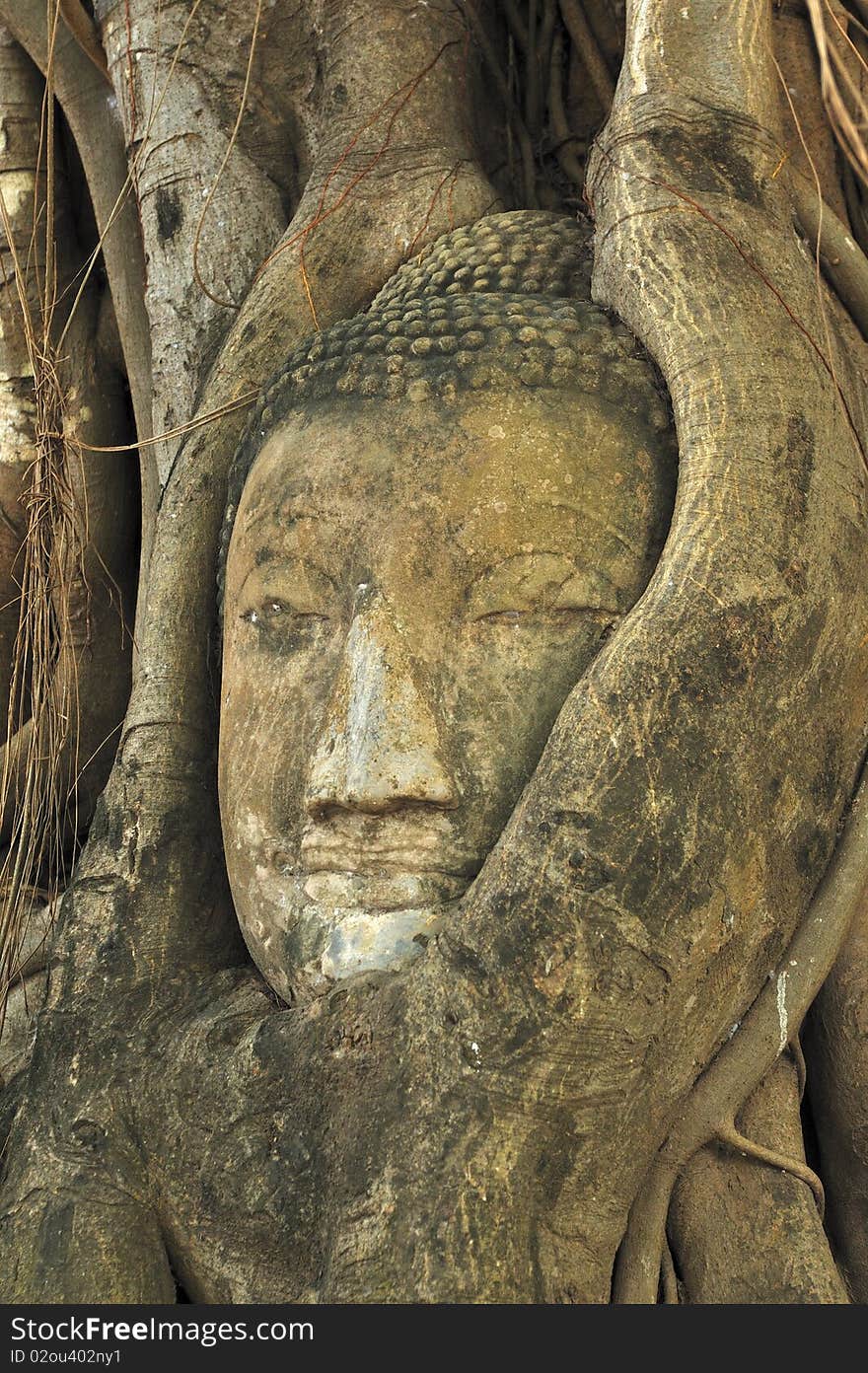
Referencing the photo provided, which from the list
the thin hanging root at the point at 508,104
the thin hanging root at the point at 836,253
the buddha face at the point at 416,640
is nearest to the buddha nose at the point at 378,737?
the buddha face at the point at 416,640

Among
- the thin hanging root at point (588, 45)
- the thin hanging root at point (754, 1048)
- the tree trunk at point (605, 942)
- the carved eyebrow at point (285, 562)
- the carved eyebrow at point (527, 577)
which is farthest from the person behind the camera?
the thin hanging root at point (588, 45)

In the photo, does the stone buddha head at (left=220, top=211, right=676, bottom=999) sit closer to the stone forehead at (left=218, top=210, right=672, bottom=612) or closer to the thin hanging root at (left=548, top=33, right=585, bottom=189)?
the stone forehead at (left=218, top=210, right=672, bottom=612)

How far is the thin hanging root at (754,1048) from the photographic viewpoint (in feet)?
6.28

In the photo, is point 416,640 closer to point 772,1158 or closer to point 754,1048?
point 754,1048

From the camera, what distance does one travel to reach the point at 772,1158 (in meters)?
1.96

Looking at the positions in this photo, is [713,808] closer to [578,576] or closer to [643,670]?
[643,670]

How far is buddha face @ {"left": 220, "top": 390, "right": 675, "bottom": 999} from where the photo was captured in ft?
6.57

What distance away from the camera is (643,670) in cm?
187

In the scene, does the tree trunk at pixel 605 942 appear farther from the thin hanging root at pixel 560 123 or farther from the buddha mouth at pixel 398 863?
the thin hanging root at pixel 560 123

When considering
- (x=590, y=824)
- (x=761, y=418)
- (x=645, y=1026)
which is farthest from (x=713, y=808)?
(x=761, y=418)

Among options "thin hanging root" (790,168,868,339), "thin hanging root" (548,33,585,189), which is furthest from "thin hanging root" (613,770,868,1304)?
"thin hanging root" (548,33,585,189)

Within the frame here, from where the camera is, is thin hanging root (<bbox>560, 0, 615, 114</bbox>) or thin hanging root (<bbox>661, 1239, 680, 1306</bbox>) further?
thin hanging root (<bbox>560, 0, 615, 114</bbox>)

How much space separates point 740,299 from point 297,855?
104cm

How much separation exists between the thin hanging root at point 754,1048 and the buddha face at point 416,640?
17.1 inches
